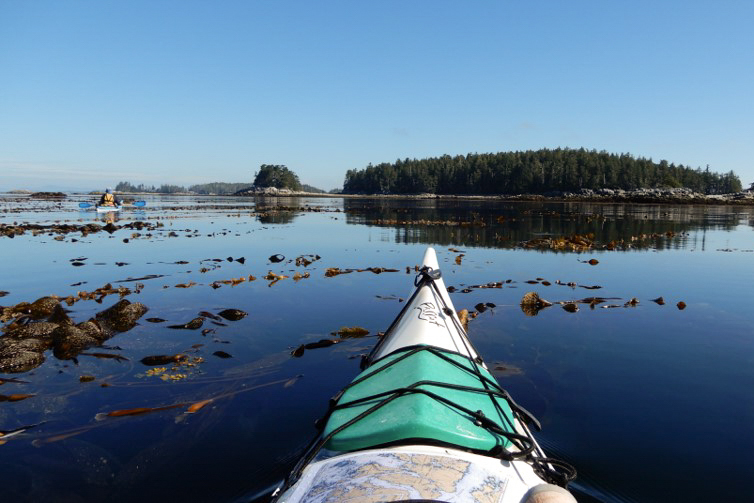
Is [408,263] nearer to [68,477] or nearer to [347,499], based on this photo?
[68,477]

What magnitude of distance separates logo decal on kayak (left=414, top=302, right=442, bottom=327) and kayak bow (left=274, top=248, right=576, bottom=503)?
2.05 ft

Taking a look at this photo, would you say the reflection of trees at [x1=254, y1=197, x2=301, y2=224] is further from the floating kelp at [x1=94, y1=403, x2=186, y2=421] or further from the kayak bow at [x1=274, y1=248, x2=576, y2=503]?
the kayak bow at [x1=274, y1=248, x2=576, y2=503]

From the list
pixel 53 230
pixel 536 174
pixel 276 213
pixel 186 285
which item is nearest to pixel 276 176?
pixel 536 174

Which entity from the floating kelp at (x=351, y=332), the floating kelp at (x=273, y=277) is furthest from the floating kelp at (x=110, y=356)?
the floating kelp at (x=273, y=277)

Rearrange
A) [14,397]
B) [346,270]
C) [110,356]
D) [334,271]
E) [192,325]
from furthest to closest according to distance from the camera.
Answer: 1. [346,270]
2. [334,271]
3. [192,325]
4. [110,356]
5. [14,397]

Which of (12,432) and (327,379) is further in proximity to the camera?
(327,379)

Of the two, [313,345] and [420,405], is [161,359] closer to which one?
[313,345]

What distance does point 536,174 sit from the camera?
142 meters

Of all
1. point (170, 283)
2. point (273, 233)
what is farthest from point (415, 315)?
point (273, 233)

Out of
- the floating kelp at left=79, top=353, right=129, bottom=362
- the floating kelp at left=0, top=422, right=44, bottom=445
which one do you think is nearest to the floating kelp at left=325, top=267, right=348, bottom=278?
the floating kelp at left=79, top=353, right=129, bottom=362

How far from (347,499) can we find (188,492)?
2.69m

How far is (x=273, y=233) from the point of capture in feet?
96.6

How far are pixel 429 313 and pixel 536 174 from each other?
148 metres

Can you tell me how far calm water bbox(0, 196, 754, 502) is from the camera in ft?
15.4
